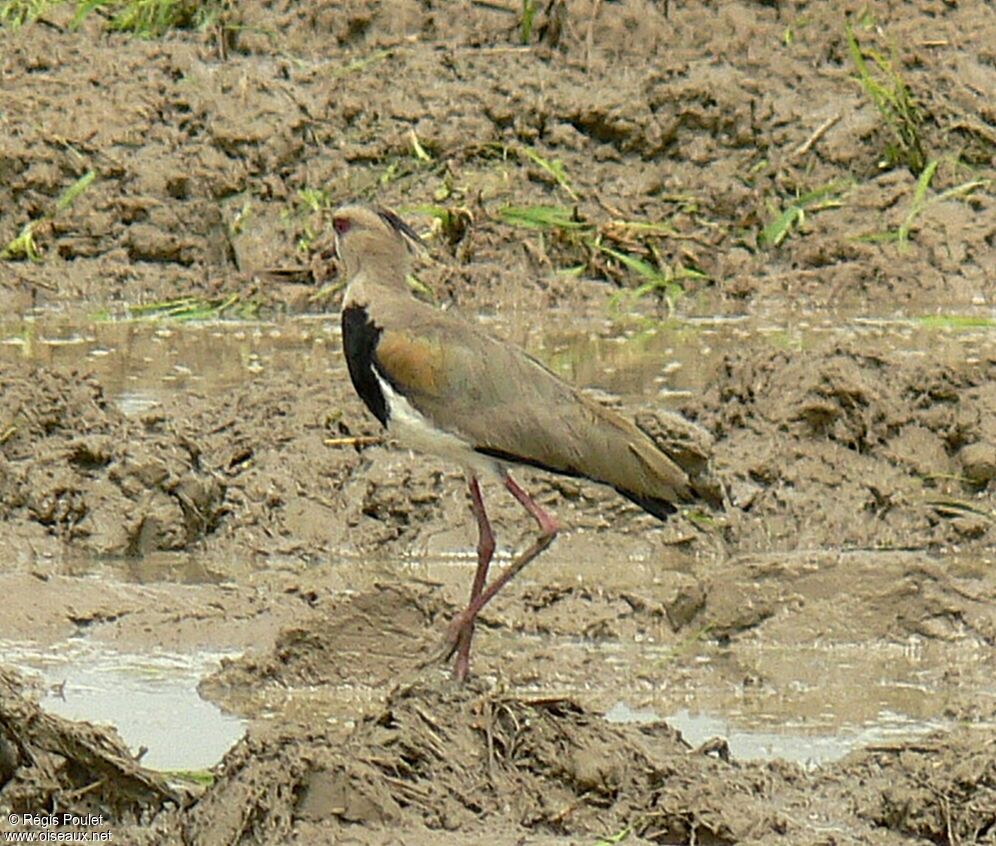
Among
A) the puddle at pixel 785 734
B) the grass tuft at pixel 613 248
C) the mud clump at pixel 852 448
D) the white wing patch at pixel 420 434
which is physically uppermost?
the white wing patch at pixel 420 434

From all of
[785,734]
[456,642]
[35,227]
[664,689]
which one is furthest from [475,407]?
[35,227]

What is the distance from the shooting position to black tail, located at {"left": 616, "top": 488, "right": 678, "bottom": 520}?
21.5 feet

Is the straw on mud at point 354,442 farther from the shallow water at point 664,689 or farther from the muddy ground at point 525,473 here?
the shallow water at point 664,689

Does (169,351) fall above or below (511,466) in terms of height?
below

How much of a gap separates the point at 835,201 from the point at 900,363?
3462 mm

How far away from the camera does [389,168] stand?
12.4 m

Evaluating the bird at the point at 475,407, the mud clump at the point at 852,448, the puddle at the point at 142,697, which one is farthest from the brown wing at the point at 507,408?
the mud clump at the point at 852,448

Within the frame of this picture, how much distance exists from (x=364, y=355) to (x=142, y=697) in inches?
42.7

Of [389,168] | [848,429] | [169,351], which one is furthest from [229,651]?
[389,168]

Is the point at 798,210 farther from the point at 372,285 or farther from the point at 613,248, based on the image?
the point at 372,285

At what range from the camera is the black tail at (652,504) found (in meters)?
6.56

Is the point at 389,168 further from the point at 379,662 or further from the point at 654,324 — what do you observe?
the point at 379,662

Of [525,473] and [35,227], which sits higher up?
[525,473]

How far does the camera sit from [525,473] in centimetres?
836
